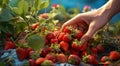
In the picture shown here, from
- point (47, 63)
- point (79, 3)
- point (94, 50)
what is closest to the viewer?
point (47, 63)

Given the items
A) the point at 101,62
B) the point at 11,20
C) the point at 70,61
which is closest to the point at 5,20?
the point at 11,20

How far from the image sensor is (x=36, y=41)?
1.50m

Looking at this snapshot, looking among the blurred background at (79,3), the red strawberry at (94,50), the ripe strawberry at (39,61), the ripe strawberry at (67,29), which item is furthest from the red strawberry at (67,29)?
the blurred background at (79,3)

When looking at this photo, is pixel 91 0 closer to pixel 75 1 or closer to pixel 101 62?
pixel 75 1

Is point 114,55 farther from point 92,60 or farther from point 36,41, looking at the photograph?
point 36,41

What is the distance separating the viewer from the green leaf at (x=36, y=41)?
1.48 metres

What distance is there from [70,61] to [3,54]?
0.27 meters

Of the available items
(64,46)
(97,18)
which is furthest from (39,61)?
(97,18)

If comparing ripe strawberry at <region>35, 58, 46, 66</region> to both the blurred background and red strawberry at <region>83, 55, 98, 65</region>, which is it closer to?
red strawberry at <region>83, 55, 98, 65</region>

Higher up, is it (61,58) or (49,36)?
(49,36)

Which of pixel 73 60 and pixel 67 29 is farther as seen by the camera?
pixel 67 29

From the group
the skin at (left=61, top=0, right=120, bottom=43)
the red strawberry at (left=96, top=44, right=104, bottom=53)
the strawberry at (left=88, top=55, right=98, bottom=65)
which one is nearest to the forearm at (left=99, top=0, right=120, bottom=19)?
the skin at (left=61, top=0, right=120, bottom=43)

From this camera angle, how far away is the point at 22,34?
1.70 m

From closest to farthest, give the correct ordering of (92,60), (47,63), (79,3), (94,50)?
→ (47,63) < (92,60) < (94,50) < (79,3)
